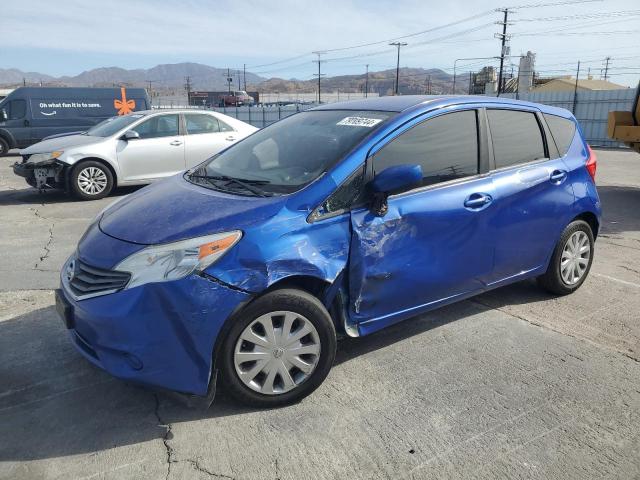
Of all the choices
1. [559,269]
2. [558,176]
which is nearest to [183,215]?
[558,176]

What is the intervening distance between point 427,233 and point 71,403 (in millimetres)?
2313

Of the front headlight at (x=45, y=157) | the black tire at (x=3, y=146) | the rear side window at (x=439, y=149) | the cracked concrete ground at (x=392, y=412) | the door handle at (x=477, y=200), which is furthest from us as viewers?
the black tire at (x=3, y=146)

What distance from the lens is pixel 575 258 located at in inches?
180

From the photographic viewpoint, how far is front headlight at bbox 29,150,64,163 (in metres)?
8.80

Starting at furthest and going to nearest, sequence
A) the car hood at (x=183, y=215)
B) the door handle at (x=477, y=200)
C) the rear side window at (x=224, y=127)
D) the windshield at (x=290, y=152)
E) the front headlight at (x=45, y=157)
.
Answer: the rear side window at (x=224, y=127) → the front headlight at (x=45, y=157) → the door handle at (x=477, y=200) → the windshield at (x=290, y=152) → the car hood at (x=183, y=215)

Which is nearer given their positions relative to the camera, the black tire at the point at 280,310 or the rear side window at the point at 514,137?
the black tire at the point at 280,310

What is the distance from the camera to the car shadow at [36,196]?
30.1ft

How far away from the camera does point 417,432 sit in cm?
276

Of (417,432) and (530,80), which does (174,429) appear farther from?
(530,80)

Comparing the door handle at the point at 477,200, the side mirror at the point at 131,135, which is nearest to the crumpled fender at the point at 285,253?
the door handle at the point at 477,200

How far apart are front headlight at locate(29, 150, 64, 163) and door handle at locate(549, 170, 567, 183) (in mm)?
7705

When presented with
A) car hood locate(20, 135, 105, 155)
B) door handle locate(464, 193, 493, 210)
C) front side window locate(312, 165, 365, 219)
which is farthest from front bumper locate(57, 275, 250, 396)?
car hood locate(20, 135, 105, 155)

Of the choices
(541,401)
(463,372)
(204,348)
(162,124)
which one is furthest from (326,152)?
(162,124)

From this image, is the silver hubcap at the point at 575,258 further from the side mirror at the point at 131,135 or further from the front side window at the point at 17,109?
the front side window at the point at 17,109
